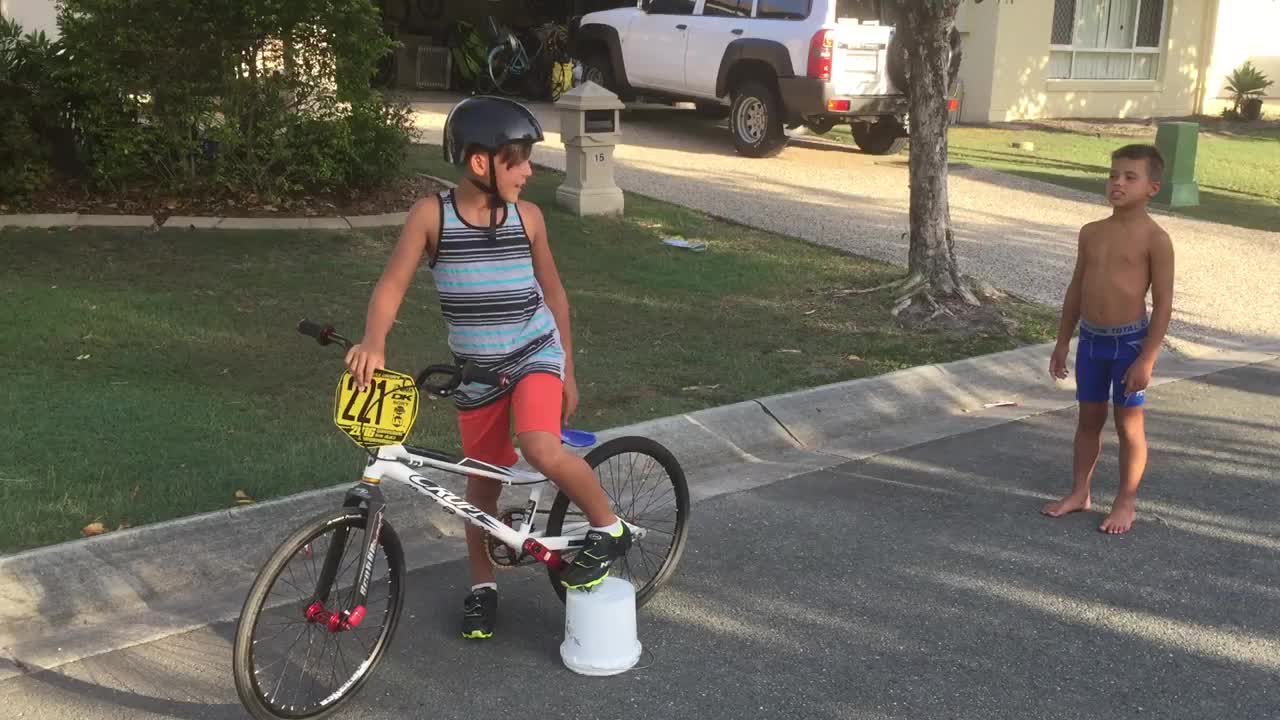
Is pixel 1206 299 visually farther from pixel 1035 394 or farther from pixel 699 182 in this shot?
pixel 699 182

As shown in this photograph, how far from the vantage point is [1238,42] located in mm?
24969

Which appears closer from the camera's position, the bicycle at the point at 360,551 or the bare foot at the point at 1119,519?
the bicycle at the point at 360,551

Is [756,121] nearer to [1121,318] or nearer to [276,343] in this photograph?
[276,343]

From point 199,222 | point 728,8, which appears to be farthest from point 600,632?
point 728,8

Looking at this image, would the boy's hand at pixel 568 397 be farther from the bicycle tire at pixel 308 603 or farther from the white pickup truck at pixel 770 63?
the white pickup truck at pixel 770 63

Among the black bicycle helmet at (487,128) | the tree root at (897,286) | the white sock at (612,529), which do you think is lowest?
the white sock at (612,529)

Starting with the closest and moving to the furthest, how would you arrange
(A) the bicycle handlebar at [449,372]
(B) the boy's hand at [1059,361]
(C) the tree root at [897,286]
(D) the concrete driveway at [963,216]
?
(A) the bicycle handlebar at [449,372], (B) the boy's hand at [1059,361], (C) the tree root at [897,286], (D) the concrete driveway at [963,216]

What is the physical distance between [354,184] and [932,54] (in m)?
4.75

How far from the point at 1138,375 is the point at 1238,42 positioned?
895 inches

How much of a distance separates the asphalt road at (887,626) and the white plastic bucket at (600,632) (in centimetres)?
5

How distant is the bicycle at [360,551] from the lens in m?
3.63

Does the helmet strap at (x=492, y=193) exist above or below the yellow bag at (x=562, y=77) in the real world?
below

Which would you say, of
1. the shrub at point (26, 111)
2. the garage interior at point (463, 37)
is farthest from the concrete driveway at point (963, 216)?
the shrub at point (26, 111)

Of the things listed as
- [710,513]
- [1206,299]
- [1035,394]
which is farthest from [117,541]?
[1206,299]
